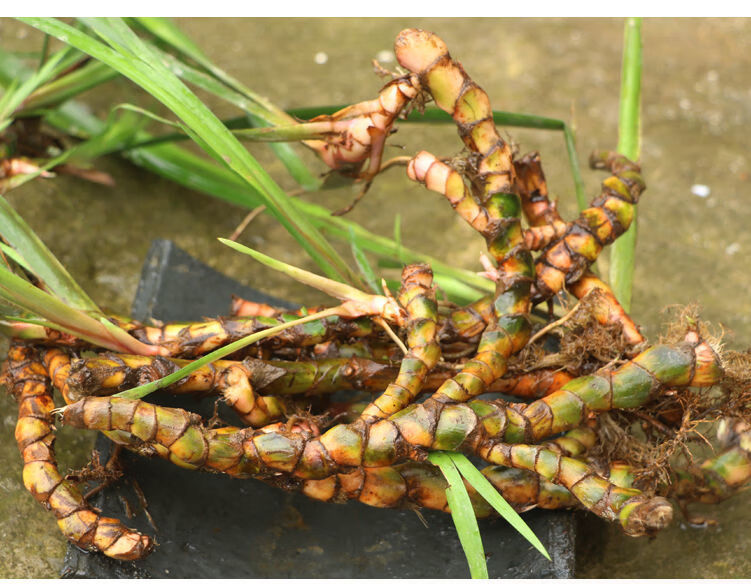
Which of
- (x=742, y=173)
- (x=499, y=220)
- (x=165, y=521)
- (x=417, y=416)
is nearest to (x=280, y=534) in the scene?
(x=165, y=521)

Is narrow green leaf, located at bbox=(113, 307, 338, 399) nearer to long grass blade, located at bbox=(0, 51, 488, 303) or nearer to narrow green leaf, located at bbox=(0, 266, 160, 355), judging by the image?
narrow green leaf, located at bbox=(0, 266, 160, 355)

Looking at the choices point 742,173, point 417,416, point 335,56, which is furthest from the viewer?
point 335,56

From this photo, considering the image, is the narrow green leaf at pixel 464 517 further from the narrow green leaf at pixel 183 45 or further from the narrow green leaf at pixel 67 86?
the narrow green leaf at pixel 67 86

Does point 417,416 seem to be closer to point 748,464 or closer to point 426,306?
point 426,306

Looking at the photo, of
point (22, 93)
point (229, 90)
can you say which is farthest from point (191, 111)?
point (22, 93)

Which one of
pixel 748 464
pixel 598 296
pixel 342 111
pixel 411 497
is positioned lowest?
pixel 411 497

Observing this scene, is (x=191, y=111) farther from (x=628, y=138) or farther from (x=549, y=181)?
(x=549, y=181)

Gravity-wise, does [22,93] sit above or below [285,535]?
above

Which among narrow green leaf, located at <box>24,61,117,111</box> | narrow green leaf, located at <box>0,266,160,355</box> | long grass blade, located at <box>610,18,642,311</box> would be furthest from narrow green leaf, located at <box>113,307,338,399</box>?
narrow green leaf, located at <box>24,61,117,111</box>
